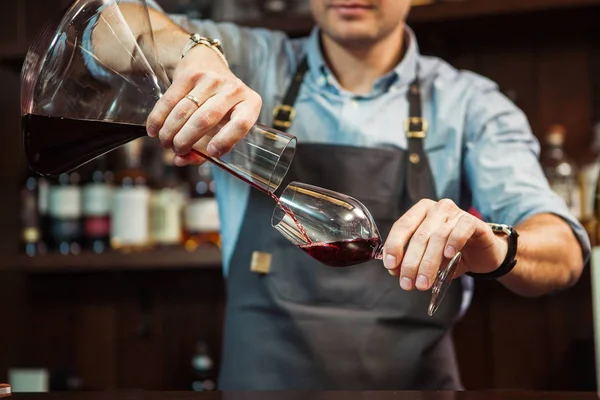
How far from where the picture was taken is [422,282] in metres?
0.87

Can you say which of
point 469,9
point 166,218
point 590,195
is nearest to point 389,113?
point 469,9

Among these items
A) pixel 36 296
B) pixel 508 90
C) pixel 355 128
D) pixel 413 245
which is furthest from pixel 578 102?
pixel 36 296

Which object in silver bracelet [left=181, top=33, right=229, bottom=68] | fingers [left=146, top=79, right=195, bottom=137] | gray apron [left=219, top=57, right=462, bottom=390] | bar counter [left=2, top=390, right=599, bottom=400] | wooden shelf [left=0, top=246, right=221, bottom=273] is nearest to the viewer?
bar counter [left=2, top=390, right=599, bottom=400]

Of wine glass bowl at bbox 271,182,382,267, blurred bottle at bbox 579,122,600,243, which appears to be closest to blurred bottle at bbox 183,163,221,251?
blurred bottle at bbox 579,122,600,243

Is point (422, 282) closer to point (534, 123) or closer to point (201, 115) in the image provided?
point (201, 115)

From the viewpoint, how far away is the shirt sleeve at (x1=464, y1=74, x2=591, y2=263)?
1324 mm

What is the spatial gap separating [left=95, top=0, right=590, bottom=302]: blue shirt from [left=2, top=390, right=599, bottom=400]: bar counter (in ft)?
1.95

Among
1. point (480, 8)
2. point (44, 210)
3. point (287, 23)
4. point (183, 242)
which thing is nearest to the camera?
point (480, 8)

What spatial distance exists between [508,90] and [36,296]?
4.81 feet

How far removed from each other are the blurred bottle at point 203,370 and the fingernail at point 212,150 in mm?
1318

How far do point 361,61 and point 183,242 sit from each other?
0.78 meters

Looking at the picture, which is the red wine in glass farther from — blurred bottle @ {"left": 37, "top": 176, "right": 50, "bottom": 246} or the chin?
blurred bottle @ {"left": 37, "top": 176, "right": 50, "bottom": 246}

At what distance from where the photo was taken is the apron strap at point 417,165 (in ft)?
4.92

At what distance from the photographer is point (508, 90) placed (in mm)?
2074
